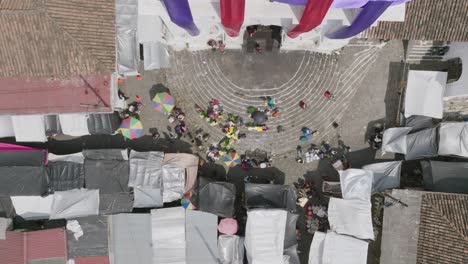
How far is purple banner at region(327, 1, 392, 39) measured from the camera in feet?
44.5

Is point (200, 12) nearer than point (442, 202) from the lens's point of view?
Yes

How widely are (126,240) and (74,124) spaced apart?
5.44 meters

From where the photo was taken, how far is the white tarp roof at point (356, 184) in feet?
60.8

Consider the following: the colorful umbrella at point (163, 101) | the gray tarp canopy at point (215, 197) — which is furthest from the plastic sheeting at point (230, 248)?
the colorful umbrella at point (163, 101)

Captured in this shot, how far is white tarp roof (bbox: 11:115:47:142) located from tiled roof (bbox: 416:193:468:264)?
1617 centimetres

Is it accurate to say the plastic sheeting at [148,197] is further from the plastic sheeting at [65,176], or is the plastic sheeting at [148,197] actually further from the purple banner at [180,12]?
the purple banner at [180,12]

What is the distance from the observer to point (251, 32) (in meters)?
19.1

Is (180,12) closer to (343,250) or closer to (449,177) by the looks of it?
(343,250)

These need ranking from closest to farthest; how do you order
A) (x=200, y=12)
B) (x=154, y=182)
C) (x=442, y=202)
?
1. (x=200, y=12)
2. (x=442, y=202)
3. (x=154, y=182)

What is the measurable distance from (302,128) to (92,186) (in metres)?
9.64

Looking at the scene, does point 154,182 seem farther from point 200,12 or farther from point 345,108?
point 345,108

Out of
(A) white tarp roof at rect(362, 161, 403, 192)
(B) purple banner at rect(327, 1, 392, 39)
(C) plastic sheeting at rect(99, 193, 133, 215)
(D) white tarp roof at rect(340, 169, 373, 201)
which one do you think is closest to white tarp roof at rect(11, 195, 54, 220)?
(C) plastic sheeting at rect(99, 193, 133, 215)

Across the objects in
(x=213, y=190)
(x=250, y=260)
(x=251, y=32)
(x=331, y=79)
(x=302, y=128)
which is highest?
(x=251, y=32)

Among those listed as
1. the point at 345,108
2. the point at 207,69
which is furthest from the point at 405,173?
the point at 207,69
